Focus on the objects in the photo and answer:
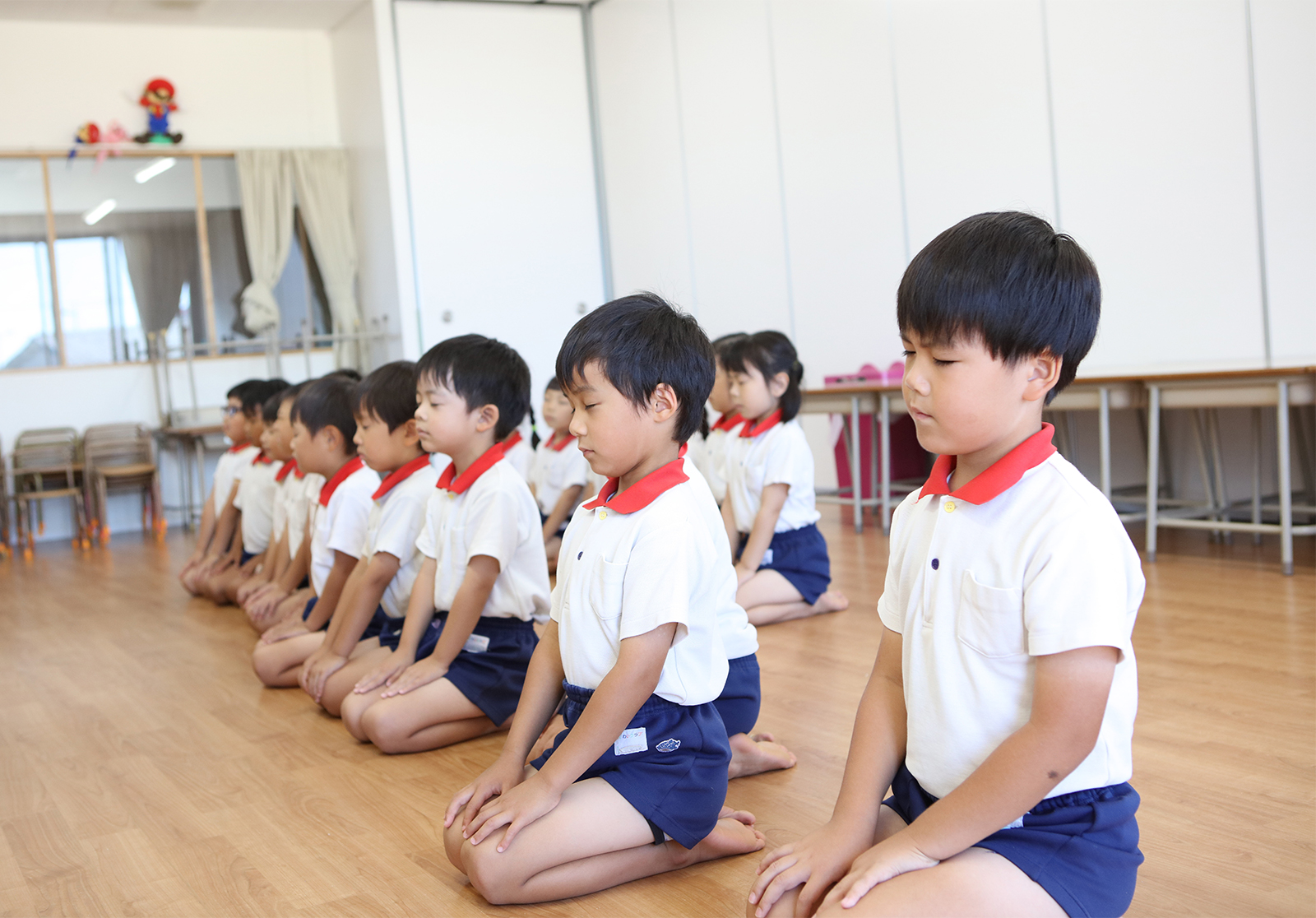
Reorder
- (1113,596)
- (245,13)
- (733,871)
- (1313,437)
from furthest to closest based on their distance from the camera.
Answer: (245,13) < (1313,437) < (733,871) < (1113,596)

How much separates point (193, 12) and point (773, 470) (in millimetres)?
5937

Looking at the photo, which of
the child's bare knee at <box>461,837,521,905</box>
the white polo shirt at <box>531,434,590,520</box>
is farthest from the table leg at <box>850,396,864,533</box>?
the child's bare knee at <box>461,837,521,905</box>

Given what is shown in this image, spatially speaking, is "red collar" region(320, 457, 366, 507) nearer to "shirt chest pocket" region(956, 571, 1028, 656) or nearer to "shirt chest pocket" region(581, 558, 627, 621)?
"shirt chest pocket" region(581, 558, 627, 621)

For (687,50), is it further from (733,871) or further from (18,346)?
(733,871)

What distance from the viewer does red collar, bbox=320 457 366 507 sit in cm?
257

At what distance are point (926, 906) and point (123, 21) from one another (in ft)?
25.6

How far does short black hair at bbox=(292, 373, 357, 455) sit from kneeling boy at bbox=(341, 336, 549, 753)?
2.26ft

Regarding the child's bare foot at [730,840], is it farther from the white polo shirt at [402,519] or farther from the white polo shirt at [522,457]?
the white polo shirt at [522,457]

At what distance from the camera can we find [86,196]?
7027mm

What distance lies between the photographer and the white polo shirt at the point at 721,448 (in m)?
3.14

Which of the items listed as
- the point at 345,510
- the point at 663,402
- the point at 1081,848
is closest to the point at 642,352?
the point at 663,402

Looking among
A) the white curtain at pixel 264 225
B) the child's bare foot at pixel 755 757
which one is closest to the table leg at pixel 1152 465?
the child's bare foot at pixel 755 757

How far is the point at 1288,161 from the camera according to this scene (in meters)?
3.79

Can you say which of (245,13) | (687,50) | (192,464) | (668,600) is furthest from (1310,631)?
(245,13)
